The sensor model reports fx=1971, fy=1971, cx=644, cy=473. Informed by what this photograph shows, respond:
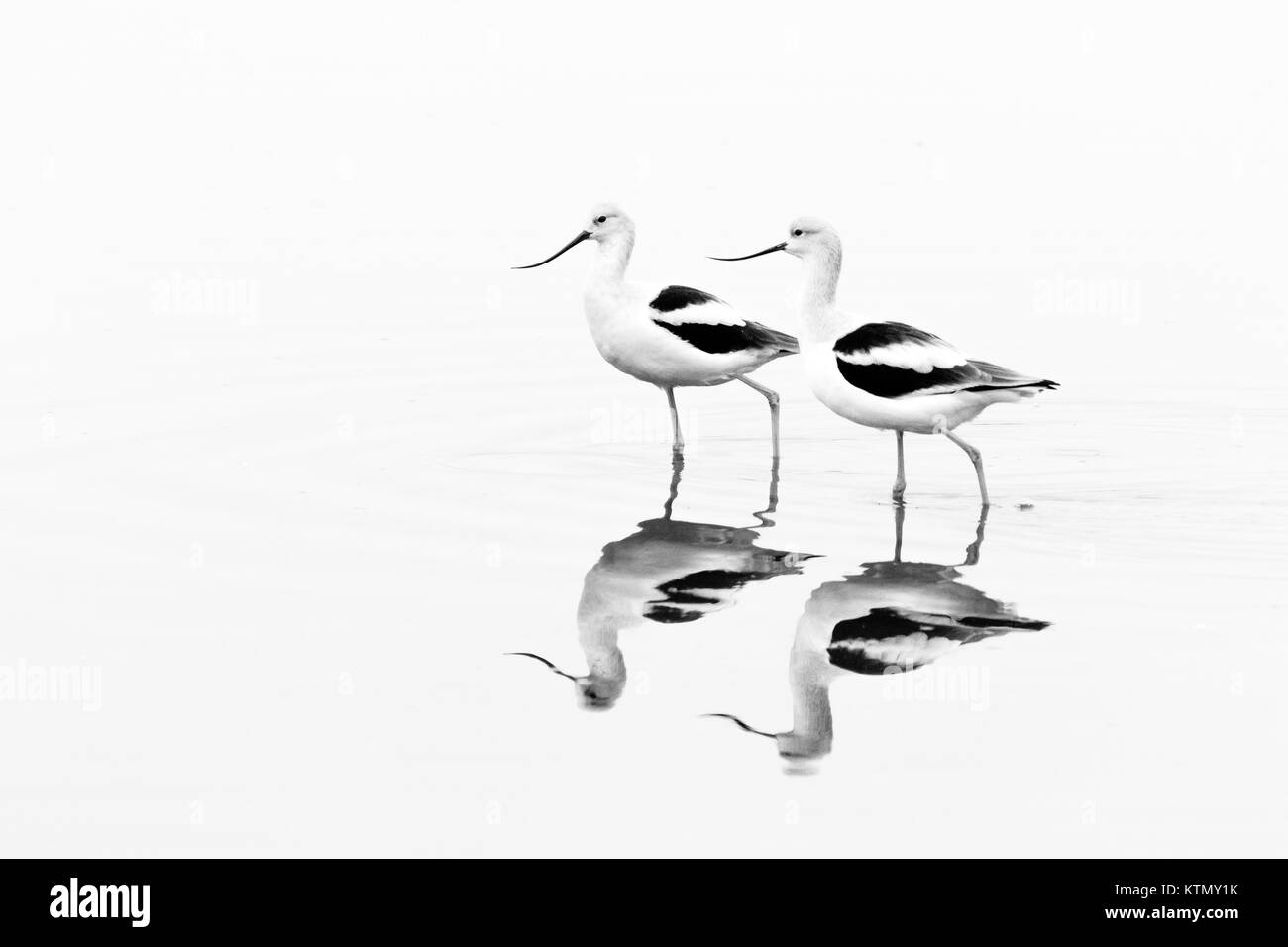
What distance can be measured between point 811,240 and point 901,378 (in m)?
1.13

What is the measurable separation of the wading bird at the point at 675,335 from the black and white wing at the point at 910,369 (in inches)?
58.2

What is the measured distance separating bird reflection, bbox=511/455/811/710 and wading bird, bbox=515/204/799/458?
154 cm

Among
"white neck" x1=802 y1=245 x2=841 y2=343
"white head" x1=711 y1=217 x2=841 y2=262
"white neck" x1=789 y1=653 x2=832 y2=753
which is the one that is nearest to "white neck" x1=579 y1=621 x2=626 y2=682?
"white neck" x1=789 y1=653 x2=832 y2=753

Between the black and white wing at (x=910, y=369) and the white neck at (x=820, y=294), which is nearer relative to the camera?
the black and white wing at (x=910, y=369)

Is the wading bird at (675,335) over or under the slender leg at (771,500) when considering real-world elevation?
over

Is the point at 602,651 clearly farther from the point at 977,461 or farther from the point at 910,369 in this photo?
the point at 977,461

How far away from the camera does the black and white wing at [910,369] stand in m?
10.0

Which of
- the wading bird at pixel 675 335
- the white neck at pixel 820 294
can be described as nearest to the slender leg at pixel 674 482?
the wading bird at pixel 675 335

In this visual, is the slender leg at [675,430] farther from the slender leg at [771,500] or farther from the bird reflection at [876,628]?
the bird reflection at [876,628]

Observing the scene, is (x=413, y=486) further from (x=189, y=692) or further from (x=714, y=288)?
(x=714, y=288)

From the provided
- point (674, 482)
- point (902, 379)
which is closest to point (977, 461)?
point (902, 379)

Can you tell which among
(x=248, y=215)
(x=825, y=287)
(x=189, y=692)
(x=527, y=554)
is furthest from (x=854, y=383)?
(x=248, y=215)

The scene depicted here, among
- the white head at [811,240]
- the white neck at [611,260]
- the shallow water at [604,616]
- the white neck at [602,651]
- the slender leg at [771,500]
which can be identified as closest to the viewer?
the shallow water at [604,616]

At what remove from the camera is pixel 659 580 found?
29.1 ft
